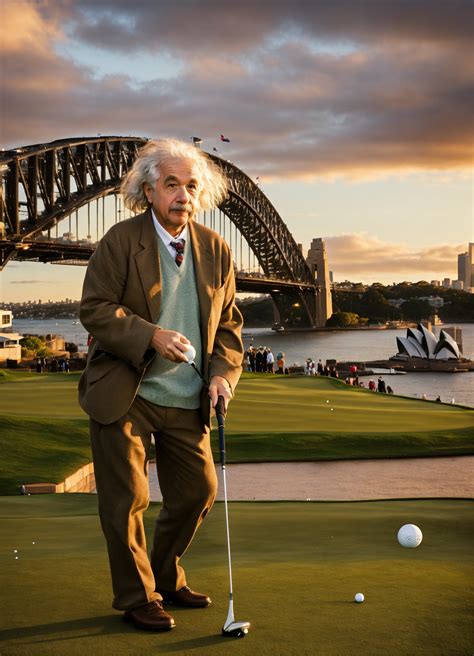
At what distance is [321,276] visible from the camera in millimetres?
119688

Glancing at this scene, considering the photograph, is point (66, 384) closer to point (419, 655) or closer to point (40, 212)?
point (419, 655)

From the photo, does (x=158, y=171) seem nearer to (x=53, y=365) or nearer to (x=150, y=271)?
(x=150, y=271)

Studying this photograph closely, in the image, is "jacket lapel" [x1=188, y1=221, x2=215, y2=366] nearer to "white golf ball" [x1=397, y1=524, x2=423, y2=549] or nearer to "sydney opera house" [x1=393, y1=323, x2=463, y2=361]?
"white golf ball" [x1=397, y1=524, x2=423, y2=549]

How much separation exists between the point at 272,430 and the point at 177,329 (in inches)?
468

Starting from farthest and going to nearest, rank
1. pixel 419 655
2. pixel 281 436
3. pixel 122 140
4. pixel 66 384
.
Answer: pixel 122 140 → pixel 66 384 → pixel 281 436 → pixel 419 655

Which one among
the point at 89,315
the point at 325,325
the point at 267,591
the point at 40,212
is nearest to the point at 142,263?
the point at 89,315

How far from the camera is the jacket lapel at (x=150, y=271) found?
3887mm

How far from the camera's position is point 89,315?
3855 mm

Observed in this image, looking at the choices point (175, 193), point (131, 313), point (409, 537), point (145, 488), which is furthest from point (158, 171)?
point (409, 537)

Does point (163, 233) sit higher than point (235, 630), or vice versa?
point (163, 233)

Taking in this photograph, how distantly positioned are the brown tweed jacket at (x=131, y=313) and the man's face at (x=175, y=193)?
3.1 inches

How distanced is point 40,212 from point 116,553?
5945cm

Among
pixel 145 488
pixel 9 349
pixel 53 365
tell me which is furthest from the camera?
pixel 9 349

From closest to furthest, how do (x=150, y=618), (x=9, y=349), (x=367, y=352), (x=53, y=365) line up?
(x=150, y=618), (x=53, y=365), (x=9, y=349), (x=367, y=352)
